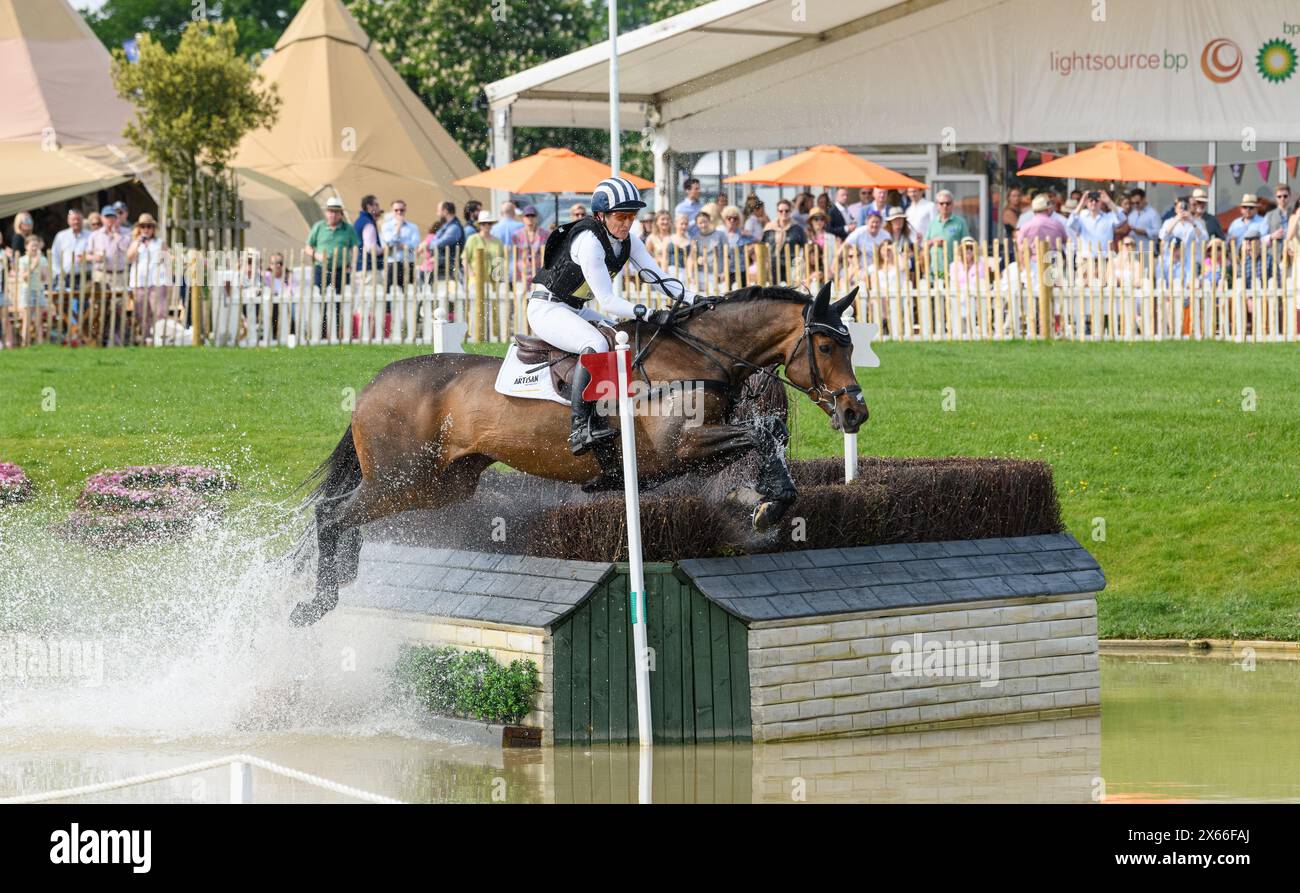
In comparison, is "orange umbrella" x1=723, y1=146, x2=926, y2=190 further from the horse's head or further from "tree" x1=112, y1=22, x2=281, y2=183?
the horse's head

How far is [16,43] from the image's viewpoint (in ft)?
107

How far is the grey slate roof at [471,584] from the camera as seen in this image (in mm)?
10164

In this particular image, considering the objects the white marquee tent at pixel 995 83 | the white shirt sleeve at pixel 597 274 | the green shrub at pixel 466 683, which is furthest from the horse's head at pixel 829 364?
the white marquee tent at pixel 995 83

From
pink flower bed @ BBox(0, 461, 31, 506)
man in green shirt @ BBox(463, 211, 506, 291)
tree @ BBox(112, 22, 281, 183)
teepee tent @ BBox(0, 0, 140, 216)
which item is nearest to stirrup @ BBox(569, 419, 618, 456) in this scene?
pink flower bed @ BBox(0, 461, 31, 506)

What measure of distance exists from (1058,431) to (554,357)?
7.26 meters

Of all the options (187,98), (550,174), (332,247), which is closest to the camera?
(332,247)

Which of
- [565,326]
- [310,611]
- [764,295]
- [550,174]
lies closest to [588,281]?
[565,326]

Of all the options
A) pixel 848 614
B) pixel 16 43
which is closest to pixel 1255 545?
pixel 848 614

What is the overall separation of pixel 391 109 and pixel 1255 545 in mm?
24999

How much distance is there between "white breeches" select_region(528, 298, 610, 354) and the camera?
10.6 m

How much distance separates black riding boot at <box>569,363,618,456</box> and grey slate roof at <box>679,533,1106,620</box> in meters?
0.84

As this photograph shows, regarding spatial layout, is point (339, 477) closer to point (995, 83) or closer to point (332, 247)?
point (332, 247)

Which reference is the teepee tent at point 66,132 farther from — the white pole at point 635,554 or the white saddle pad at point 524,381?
the white pole at point 635,554

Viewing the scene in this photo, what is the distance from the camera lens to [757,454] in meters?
10.1
